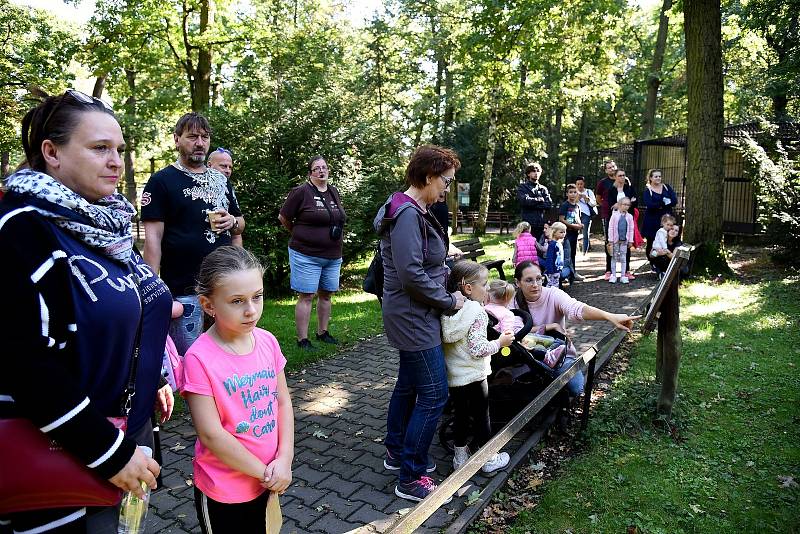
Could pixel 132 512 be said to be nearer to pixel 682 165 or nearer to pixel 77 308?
pixel 77 308

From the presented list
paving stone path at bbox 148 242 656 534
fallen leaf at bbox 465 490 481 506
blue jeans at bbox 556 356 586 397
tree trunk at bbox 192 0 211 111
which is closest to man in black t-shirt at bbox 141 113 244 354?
paving stone path at bbox 148 242 656 534

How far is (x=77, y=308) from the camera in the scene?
163 cm

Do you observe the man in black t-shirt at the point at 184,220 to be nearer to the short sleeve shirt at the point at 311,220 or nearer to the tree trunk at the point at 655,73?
the short sleeve shirt at the point at 311,220

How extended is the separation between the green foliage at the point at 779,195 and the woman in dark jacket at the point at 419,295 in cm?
937

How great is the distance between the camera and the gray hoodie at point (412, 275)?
136 inches

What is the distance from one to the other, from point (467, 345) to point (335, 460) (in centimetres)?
138

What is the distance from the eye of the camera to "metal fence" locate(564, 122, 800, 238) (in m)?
14.9

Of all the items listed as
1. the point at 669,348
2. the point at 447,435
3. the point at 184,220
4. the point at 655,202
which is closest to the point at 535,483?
the point at 447,435

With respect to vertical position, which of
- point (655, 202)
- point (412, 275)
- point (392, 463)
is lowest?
point (392, 463)

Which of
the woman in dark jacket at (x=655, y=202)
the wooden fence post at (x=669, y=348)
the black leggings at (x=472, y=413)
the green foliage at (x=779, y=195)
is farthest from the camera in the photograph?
the green foliage at (x=779, y=195)

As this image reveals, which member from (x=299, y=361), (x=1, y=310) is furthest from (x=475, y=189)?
(x=1, y=310)

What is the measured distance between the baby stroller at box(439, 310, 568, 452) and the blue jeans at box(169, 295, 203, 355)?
1.91 metres

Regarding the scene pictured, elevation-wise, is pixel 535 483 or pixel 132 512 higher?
pixel 132 512

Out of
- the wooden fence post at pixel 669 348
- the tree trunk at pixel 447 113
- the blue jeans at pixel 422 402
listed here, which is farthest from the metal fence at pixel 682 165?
the blue jeans at pixel 422 402
